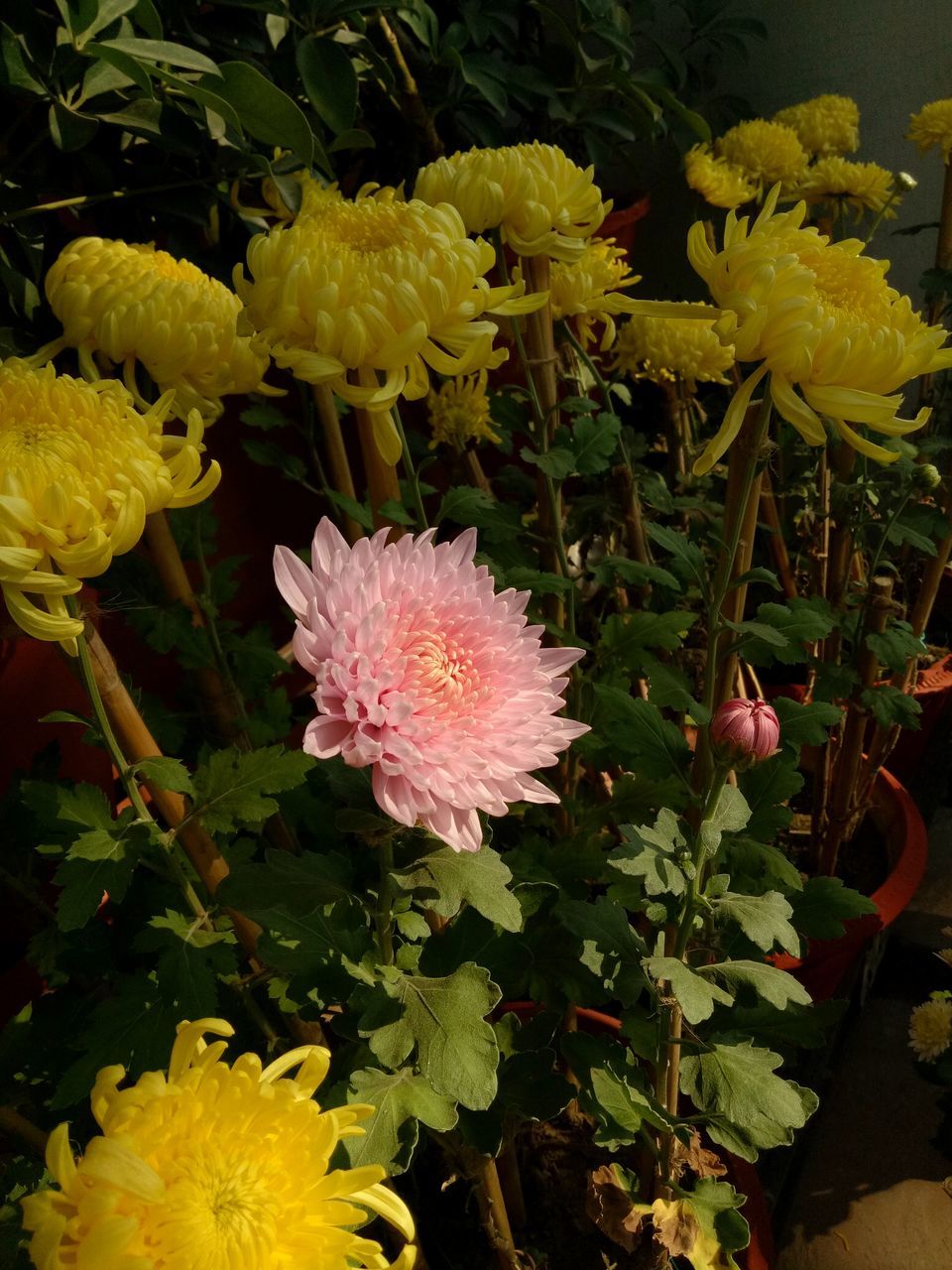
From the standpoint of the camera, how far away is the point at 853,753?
1.23m

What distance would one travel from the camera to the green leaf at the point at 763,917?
2.01 feet

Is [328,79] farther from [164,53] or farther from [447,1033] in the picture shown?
[447,1033]

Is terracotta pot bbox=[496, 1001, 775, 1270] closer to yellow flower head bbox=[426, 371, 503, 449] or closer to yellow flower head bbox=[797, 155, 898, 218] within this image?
yellow flower head bbox=[426, 371, 503, 449]

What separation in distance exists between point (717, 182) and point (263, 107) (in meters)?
0.82

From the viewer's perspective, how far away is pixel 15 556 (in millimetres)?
457

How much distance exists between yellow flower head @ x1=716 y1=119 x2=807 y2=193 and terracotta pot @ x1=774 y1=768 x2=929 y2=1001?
85 cm

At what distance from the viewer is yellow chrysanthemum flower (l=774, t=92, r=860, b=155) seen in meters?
1.49

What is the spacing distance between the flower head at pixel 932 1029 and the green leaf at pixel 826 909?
0.53 m

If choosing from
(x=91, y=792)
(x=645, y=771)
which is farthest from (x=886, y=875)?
(x=91, y=792)

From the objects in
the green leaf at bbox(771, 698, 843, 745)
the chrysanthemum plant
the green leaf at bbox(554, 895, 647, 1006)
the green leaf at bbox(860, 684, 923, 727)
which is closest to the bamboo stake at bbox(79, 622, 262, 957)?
the chrysanthemum plant

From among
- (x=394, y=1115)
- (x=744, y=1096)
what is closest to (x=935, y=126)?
(x=744, y=1096)

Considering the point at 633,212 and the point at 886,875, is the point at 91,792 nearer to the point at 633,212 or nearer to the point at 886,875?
the point at 886,875

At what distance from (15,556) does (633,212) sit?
1394mm

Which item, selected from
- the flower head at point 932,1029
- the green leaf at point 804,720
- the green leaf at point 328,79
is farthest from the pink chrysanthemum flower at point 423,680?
the flower head at point 932,1029
